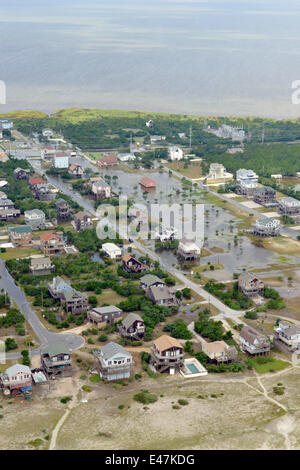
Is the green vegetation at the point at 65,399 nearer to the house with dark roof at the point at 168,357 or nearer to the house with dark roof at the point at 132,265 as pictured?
the house with dark roof at the point at 168,357

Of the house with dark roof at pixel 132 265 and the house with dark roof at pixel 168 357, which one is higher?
the house with dark roof at pixel 132 265

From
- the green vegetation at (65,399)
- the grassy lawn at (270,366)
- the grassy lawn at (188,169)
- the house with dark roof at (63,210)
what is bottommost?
the grassy lawn at (270,366)

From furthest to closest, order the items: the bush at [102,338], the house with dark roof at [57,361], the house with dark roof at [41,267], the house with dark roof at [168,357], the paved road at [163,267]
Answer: the house with dark roof at [41,267]
the paved road at [163,267]
the bush at [102,338]
the house with dark roof at [168,357]
the house with dark roof at [57,361]

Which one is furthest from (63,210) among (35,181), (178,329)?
(178,329)

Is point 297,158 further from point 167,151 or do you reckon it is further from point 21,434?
point 21,434

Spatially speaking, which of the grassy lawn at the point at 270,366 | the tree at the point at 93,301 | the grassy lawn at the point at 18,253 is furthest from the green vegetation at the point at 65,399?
the grassy lawn at the point at 18,253

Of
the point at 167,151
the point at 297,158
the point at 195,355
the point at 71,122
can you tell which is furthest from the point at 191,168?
the point at 195,355
